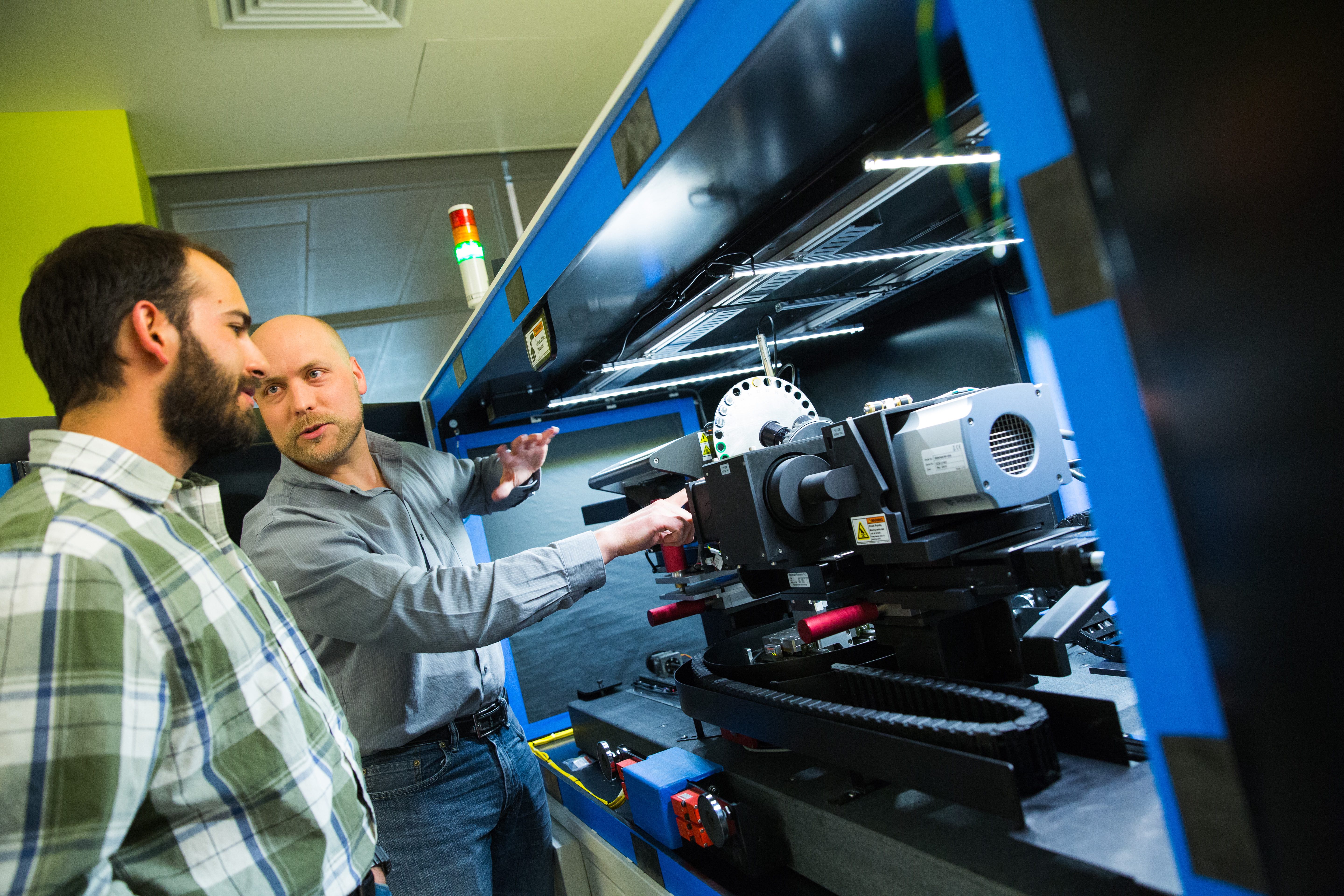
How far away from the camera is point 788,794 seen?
44.2 inches

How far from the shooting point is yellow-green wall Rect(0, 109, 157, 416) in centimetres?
214

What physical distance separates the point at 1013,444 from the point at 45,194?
2.73 m

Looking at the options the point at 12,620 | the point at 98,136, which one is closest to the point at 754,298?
the point at 12,620

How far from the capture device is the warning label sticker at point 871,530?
3.19 ft

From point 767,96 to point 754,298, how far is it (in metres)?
0.79

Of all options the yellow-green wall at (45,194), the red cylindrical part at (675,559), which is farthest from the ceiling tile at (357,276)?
the red cylindrical part at (675,559)

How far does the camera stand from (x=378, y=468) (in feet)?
6.32

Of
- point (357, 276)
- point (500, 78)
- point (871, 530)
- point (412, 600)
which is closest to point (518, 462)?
point (412, 600)

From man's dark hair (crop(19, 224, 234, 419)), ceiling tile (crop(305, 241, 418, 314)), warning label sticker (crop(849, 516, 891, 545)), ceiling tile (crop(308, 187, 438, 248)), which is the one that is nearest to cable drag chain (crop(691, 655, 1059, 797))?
warning label sticker (crop(849, 516, 891, 545))

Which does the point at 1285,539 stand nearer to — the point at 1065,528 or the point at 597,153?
the point at 1065,528

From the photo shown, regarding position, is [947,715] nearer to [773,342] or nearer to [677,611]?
[677,611]

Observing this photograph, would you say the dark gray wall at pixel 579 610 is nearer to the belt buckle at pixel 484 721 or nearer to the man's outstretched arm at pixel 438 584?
the belt buckle at pixel 484 721

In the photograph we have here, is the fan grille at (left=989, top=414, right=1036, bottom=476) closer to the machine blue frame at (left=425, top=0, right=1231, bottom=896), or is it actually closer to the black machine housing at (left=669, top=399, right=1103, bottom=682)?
the black machine housing at (left=669, top=399, right=1103, bottom=682)

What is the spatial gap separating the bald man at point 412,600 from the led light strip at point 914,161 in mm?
648
